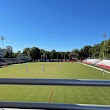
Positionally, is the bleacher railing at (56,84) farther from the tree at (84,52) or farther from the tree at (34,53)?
the tree at (84,52)

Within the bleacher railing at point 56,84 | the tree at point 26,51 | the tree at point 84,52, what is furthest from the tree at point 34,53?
the bleacher railing at point 56,84

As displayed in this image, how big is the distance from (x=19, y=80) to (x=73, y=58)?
139675mm

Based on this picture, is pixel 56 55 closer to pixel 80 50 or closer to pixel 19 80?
pixel 80 50

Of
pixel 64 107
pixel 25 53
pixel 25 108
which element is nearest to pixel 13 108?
pixel 25 108

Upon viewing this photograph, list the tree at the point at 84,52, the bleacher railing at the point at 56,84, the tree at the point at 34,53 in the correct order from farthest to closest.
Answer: the tree at the point at 84,52 < the tree at the point at 34,53 < the bleacher railing at the point at 56,84

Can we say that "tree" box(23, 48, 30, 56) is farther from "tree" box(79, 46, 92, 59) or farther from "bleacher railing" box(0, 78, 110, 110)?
"bleacher railing" box(0, 78, 110, 110)

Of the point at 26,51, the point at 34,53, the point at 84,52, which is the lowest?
the point at 34,53

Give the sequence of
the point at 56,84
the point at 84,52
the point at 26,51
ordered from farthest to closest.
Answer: the point at 26,51 < the point at 84,52 < the point at 56,84

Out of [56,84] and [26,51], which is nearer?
[56,84]

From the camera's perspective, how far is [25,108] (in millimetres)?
2404

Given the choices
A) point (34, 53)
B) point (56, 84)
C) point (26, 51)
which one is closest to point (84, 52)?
point (34, 53)

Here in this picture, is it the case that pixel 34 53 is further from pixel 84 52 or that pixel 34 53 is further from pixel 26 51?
pixel 84 52

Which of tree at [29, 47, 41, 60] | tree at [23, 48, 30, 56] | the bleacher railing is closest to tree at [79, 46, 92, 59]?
tree at [29, 47, 41, 60]

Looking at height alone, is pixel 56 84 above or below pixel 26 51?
below
